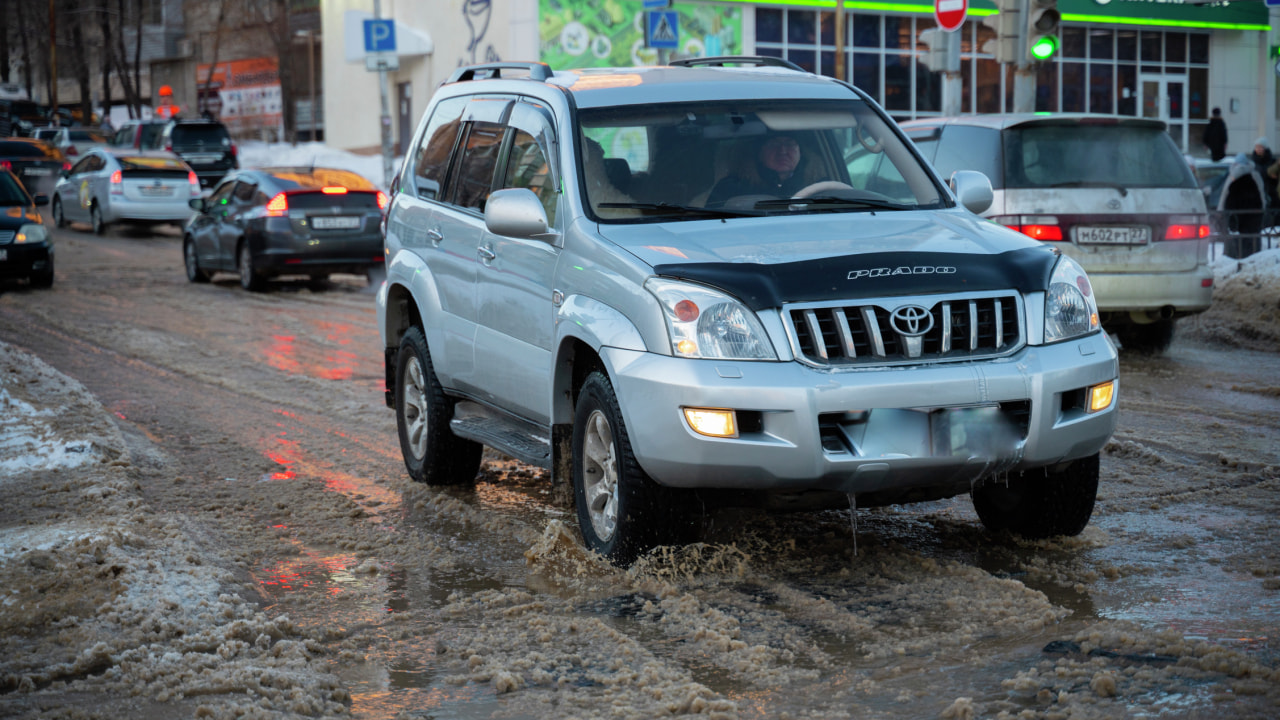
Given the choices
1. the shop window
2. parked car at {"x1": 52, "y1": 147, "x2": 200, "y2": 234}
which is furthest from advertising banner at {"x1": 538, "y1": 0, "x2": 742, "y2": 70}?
parked car at {"x1": 52, "y1": 147, "x2": 200, "y2": 234}

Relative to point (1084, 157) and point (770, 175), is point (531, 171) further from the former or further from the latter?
point (1084, 157)

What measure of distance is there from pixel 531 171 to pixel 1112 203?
19.1ft

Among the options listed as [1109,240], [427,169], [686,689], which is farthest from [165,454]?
[1109,240]

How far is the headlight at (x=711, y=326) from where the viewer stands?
4.73 metres

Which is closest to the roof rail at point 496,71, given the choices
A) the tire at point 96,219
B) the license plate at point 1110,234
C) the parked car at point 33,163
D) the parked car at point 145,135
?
the license plate at point 1110,234

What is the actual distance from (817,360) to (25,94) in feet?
295

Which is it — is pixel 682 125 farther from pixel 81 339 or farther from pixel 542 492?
pixel 81 339

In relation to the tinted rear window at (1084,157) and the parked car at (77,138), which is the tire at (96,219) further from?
the tinted rear window at (1084,157)

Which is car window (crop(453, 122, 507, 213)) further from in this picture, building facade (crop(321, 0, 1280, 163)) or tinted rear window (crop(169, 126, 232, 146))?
tinted rear window (crop(169, 126, 232, 146))

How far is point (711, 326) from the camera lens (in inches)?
188

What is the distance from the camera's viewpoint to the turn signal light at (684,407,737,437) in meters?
4.71

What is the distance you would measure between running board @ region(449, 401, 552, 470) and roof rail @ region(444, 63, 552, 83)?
1.52 meters

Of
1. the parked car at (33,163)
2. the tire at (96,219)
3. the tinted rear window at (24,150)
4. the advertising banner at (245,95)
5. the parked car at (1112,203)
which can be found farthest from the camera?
the advertising banner at (245,95)

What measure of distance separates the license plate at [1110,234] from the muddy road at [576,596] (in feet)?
7.32
